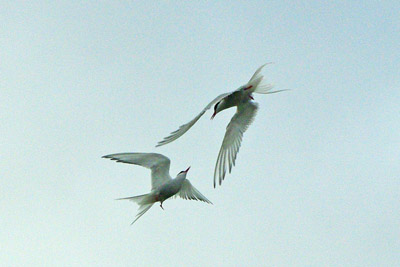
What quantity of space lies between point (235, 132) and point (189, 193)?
1.92 m

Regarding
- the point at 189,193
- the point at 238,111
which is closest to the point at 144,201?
the point at 189,193

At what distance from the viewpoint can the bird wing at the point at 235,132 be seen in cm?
1469

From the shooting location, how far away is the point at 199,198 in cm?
1524

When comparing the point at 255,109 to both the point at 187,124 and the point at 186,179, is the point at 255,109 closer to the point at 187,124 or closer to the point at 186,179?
the point at 186,179

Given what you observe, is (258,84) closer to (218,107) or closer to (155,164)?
(218,107)

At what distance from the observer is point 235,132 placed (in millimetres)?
15383

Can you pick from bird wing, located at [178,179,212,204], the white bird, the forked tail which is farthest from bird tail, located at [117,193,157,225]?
the forked tail

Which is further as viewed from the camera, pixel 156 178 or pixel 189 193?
pixel 189 193

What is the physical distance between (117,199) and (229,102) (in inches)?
173

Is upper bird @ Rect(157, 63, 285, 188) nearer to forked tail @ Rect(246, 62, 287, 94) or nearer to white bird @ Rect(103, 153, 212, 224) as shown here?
forked tail @ Rect(246, 62, 287, 94)

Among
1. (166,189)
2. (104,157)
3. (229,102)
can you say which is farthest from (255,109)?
(104,157)

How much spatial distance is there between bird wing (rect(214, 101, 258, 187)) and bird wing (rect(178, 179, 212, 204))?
1.10 meters

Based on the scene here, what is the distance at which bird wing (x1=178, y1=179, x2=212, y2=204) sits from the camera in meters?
15.1

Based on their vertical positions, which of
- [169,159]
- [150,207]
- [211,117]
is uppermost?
[211,117]
